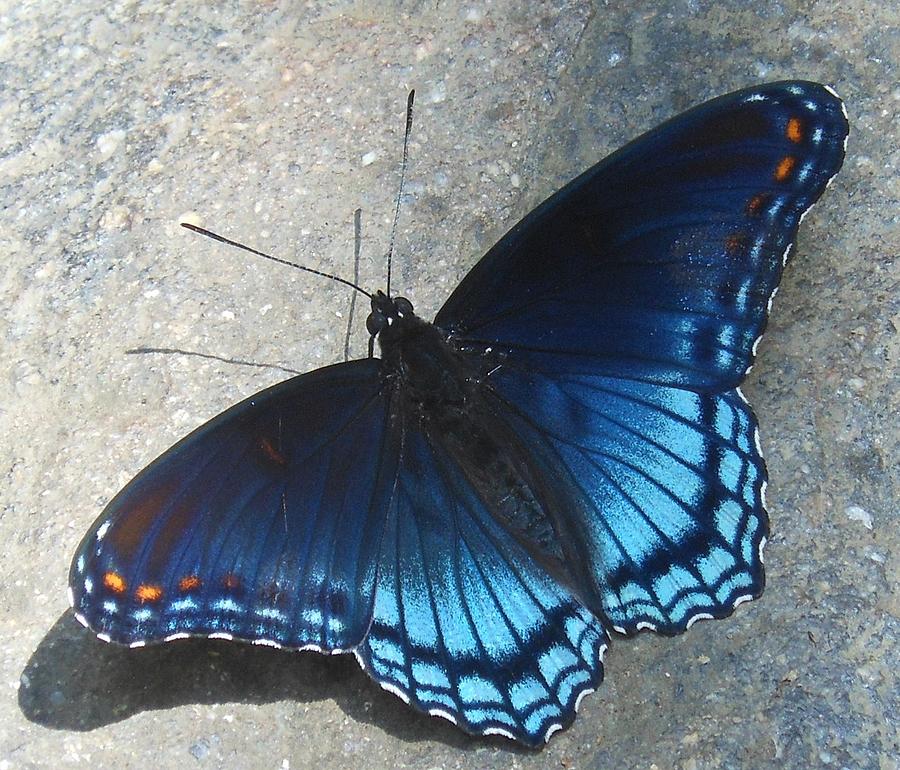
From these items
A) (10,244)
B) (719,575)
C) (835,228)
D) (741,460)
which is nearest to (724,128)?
(835,228)

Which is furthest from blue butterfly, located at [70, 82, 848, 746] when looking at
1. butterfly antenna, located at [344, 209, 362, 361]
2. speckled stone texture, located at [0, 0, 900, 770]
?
butterfly antenna, located at [344, 209, 362, 361]

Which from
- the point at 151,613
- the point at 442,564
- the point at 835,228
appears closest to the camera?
the point at 151,613

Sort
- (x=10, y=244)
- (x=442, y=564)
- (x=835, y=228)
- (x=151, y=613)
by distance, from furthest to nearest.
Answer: (x=10, y=244) < (x=835, y=228) < (x=442, y=564) < (x=151, y=613)

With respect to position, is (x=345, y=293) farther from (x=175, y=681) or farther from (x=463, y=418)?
(x=175, y=681)

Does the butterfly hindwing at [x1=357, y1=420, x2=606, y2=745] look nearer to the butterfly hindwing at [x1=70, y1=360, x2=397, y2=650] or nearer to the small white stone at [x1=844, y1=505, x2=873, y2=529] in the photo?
the butterfly hindwing at [x1=70, y1=360, x2=397, y2=650]

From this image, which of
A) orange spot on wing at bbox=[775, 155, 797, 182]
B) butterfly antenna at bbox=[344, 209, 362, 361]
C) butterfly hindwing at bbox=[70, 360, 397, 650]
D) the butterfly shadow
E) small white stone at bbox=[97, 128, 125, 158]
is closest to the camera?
butterfly hindwing at bbox=[70, 360, 397, 650]

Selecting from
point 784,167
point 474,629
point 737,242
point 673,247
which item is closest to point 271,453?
point 474,629

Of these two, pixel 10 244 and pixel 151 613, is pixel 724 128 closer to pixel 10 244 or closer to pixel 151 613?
pixel 151 613
